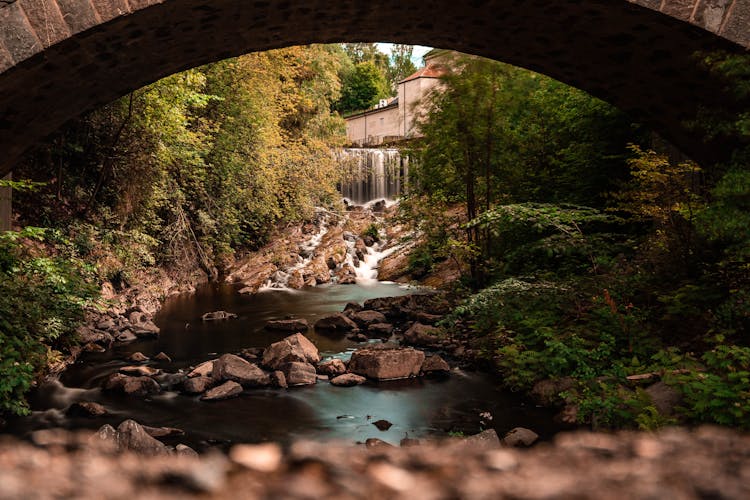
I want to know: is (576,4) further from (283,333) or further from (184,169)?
(184,169)

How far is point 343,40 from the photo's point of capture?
585 cm

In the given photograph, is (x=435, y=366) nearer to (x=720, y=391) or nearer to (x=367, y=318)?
(x=367, y=318)

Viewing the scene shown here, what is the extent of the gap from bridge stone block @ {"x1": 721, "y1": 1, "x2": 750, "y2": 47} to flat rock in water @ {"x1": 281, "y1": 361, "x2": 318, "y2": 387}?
5983 mm

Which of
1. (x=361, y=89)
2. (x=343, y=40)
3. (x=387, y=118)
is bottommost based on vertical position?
(x=343, y=40)

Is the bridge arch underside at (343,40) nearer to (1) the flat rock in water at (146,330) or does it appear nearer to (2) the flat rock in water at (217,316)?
(1) the flat rock in water at (146,330)

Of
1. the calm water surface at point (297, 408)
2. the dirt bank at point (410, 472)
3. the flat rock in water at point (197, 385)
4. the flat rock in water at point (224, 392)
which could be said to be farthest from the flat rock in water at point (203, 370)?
the dirt bank at point (410, 472)

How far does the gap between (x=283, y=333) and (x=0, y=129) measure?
636 centimetres

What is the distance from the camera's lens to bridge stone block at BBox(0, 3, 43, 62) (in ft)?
11.4

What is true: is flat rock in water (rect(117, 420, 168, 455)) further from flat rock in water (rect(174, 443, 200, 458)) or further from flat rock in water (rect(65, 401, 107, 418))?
flat rock in water (rect(65, 401, 107, 418))

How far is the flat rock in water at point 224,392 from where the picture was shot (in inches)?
257

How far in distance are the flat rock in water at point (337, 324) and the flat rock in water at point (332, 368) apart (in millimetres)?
2562

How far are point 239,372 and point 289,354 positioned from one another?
33.2 inches

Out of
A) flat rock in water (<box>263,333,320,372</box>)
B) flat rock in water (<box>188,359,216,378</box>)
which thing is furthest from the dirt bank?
flat rock in water (<box>263,333,320,372</box>)

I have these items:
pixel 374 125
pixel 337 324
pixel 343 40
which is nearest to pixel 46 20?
pixel 343 40
